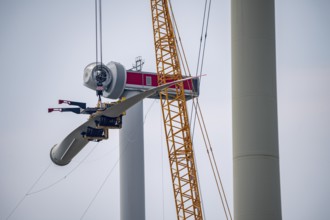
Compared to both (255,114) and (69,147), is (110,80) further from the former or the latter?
(255,114)

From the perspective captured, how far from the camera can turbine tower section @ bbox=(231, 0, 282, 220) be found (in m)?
18.5

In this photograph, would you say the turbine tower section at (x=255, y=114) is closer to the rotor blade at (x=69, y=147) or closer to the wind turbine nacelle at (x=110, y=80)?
the rotor blade at (x=69, y=147)

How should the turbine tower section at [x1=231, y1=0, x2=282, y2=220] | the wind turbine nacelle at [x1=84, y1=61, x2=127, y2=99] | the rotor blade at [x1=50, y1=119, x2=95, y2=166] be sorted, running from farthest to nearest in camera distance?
1. the wind turbine nacelle at [x1=84, y1=61, x2=127, y2=99]
2. the rotor blade at [x1=50, y1=119, x2=95, y2=166]
3. the turbine tower section at [x1=231, y1=0, x2=282, y2=220]

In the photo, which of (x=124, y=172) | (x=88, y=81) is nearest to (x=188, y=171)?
(x=124, y=172)

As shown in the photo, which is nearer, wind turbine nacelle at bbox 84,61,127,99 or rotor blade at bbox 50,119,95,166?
rotor blade at bbox 50,119,95,166

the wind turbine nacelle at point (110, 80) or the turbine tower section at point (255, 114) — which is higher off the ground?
the wind turbine nacelle at point (110, 80)

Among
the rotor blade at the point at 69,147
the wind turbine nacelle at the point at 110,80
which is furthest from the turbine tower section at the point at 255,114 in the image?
the wind turbine nacelle at the point at 110,80

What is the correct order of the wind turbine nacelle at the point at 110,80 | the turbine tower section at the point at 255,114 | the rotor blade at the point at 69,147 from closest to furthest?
1. the turbine tower section at the point at 255,114
2. the rotor blade at the point at 69,147
3. the wind turbine nacelle at the point at 110,80

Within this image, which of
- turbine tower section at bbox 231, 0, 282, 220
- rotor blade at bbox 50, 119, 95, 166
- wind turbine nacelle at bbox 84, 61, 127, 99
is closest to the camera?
turbine tower section at bbox 231, 0, 282, 220

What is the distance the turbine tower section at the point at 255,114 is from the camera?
18516 mm

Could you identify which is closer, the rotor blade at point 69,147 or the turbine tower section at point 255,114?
the turbine tower section at point 255,114

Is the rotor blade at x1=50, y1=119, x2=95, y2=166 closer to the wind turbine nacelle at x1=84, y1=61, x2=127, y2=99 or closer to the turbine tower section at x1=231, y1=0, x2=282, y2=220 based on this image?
the wind turbine nacelle at x1=84, y1=61, x2=127, y2=99

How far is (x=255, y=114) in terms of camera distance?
1873 centimetres

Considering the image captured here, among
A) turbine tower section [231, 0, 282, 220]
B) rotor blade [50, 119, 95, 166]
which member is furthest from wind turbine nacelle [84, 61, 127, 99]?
turbine tower section [231, 0, 282, 220]
